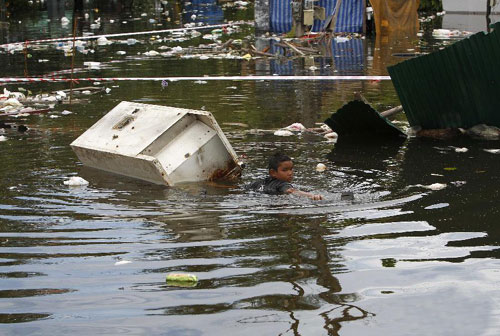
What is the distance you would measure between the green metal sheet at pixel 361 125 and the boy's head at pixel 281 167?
2.73 m

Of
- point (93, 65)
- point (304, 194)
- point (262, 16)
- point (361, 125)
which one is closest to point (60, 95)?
point (93, 65)

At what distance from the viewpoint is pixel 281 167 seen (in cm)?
857

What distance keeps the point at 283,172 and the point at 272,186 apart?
6.7 inches

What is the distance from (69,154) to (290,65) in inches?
376

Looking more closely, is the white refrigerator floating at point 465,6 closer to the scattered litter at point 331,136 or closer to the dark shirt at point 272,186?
the scattered litter at point 331,136

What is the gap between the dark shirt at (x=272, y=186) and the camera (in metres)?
8.52

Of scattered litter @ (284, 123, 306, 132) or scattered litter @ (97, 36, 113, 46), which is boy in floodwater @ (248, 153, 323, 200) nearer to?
scattered litter @ (284, 123, 306, 132)

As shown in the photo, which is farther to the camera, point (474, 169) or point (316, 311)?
point (474, 169)

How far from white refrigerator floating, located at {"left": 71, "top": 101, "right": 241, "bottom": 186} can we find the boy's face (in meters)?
0.86

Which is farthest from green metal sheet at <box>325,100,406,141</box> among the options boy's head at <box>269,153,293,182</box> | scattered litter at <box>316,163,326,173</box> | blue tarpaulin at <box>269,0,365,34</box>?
blue tarpaulin at <box>269,0,365,34</box>

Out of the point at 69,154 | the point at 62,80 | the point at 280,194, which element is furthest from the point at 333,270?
the point at 62,80

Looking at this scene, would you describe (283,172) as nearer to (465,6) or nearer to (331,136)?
(331,136)

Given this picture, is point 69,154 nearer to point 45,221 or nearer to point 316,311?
point 45,221

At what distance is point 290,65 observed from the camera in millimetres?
19594
